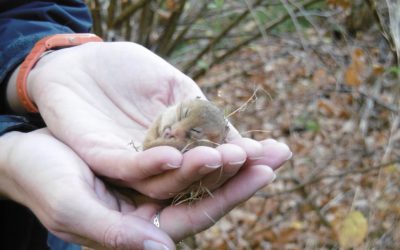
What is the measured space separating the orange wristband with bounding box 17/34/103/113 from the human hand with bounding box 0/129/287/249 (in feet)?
0.94

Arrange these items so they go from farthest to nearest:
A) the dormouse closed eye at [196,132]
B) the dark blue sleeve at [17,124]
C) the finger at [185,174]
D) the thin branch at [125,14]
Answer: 1. the thin branch at [125,14]
2. the dark blue sleeve at [17,124]
3. the dormouse closed eye at [196,132]
4. the finger at [185,174]

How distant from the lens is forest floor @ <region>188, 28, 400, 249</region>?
3.55 meters

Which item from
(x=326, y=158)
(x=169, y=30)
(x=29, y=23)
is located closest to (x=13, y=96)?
(x=29, y=23)

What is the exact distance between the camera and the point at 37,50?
204cm

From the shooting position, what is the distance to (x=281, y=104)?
6055 millimetres

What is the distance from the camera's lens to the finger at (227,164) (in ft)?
4.47

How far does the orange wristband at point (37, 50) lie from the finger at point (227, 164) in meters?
0.80

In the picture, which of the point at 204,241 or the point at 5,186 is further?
the point at 204,241

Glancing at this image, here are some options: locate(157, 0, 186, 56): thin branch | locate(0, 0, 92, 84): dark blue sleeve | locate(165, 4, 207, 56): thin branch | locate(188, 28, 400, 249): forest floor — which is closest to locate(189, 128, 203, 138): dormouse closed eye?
locate(0, 0, 92, 84): dark blue sleeve

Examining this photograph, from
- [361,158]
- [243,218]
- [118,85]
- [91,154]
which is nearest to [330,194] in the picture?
[361,158]

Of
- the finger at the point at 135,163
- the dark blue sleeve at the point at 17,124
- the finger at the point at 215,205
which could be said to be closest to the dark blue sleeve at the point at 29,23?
the dark blue sleeve at the point at 17,124

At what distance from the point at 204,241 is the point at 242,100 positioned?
2.47 metres

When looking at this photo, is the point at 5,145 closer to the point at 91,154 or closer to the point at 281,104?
the point at 91,154

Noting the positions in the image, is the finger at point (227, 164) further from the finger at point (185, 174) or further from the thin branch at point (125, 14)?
the thin branch at point (125, 14)
